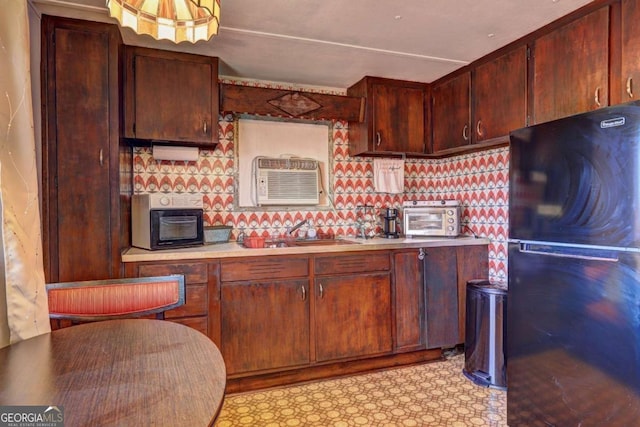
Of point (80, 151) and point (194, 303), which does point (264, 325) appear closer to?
point (194, 303)

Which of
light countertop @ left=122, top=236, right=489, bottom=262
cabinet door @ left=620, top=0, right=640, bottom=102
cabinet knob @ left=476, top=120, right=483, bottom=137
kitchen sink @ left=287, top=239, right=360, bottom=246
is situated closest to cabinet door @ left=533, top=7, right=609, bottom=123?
cabinet door @ left=620, top=0, right=640, bottom=102

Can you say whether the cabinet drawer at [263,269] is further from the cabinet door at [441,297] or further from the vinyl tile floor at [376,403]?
the cabinet door at [441,297]

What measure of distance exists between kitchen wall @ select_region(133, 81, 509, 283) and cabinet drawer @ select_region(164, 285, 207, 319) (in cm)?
77

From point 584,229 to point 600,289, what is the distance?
26 centimetres

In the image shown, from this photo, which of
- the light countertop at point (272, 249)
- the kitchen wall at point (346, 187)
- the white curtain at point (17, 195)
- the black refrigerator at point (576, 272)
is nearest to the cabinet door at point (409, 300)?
the light countertop at point (272, 249)

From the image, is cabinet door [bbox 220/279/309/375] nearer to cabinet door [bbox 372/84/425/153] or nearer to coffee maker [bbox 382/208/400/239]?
coffee maker [bbox 382/208/400/239]

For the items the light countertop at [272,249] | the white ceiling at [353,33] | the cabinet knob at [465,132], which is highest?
the white ceiling at [353,33]

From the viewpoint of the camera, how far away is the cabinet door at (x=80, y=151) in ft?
7.22

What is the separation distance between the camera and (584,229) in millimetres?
1693

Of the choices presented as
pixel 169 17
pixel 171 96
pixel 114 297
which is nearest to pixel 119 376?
pixel 114 297

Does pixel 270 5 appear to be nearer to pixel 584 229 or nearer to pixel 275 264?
pixel 275 264

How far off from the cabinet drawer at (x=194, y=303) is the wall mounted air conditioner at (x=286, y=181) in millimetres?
968

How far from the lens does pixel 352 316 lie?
2.83 m

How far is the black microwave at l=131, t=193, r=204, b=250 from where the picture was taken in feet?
8.12
